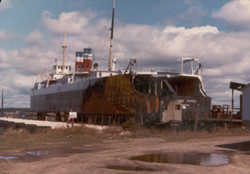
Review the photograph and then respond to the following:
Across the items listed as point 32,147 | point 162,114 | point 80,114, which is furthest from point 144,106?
point 32,147

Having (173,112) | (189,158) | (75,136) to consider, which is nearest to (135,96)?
(173,112)

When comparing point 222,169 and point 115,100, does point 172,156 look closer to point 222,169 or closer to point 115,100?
point 222,169

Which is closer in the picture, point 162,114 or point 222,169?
point 222,169

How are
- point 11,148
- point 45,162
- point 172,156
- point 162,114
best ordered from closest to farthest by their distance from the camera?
point 45,162
point 172,156
point 11,148
point 162,114

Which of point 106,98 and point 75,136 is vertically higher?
A: point 106,98

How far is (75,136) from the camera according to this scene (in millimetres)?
19203

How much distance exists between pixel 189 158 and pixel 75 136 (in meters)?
9.18

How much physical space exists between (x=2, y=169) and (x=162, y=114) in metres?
18.9

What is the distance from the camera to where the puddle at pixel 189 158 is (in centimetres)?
1105

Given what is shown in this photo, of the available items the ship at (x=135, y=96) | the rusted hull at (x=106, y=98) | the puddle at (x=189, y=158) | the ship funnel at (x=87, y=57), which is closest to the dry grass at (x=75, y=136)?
the ship at (x=135, y=96)

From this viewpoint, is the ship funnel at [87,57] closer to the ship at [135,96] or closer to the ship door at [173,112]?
the ship at [135,96]

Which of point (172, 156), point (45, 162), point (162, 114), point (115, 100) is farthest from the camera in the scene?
point (115, 100)

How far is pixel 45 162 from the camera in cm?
1040

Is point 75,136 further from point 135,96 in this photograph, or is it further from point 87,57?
point 87,57
